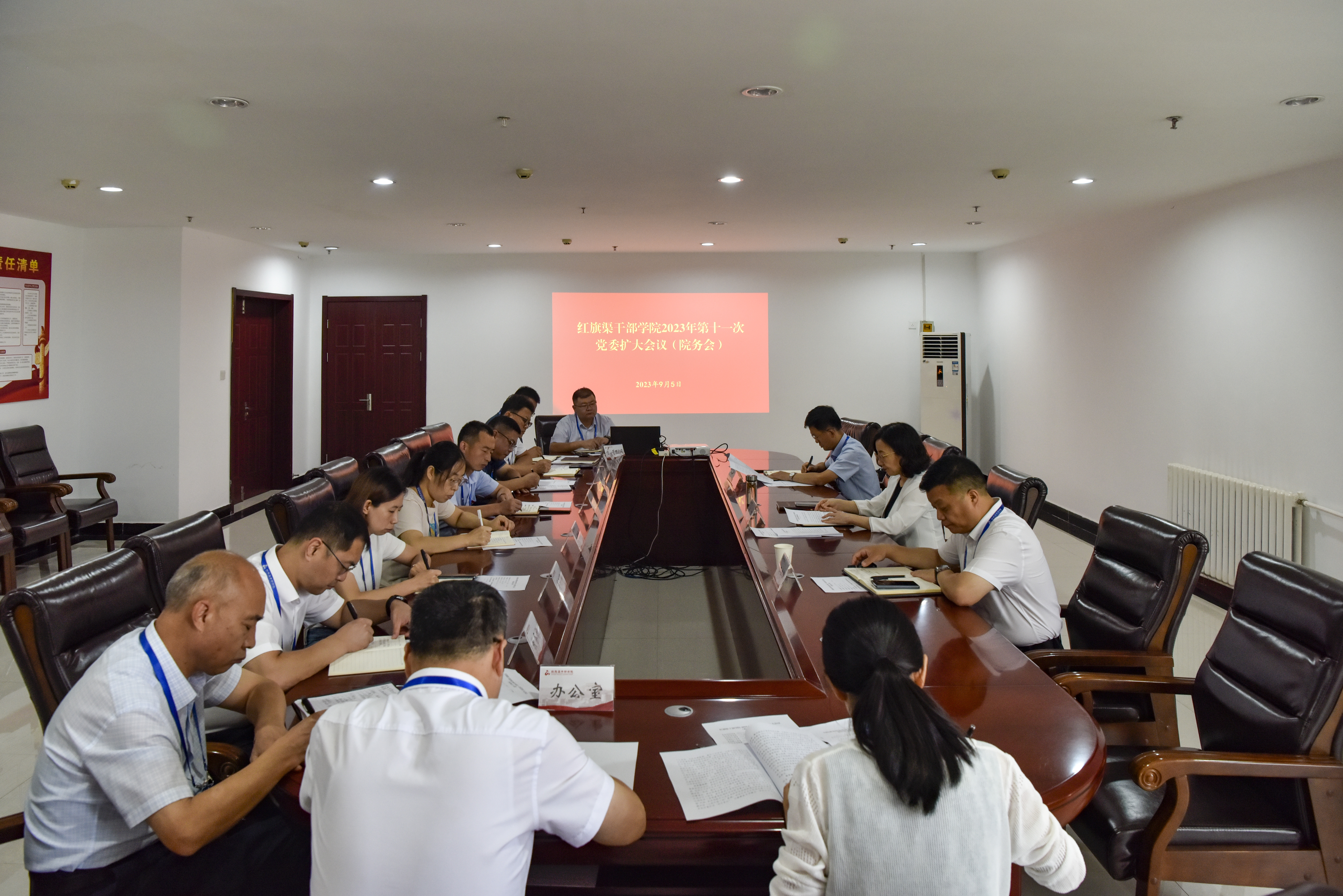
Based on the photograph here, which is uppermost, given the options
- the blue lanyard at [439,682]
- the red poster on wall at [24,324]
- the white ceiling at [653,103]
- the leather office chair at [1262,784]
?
the white ceiling at [653,103]

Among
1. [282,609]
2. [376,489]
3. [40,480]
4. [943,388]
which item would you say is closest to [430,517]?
[376,489]

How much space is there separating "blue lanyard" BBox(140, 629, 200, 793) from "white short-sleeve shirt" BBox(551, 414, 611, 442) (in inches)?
200

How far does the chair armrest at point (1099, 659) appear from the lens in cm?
237

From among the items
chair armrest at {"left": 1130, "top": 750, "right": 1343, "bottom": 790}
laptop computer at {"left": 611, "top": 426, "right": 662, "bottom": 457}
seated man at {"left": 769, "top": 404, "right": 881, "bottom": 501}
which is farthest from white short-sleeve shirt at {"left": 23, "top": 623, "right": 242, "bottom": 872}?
laptop computer at {"left": 611, "top": 426, "right": 662, "bottom": 457}

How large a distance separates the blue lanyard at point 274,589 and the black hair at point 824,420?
3287mm

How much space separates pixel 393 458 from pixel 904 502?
253 cm

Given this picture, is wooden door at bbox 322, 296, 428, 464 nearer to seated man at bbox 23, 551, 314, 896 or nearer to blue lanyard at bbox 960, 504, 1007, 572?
blue lanyard at bbox 960, 504, 1007, 572

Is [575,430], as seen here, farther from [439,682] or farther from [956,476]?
[439,682]

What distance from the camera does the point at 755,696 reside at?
1.93m

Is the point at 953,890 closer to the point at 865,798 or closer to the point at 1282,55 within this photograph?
the point at 865,798

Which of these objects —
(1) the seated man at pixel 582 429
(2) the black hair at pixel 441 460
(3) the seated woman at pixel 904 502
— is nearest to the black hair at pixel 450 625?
(2) the black hair at pixel 441 460

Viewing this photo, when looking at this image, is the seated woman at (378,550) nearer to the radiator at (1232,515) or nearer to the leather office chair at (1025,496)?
the leather office chair at (1025,496)

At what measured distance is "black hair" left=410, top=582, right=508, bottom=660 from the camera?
1.32 metres

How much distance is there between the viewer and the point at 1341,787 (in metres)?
1.76
